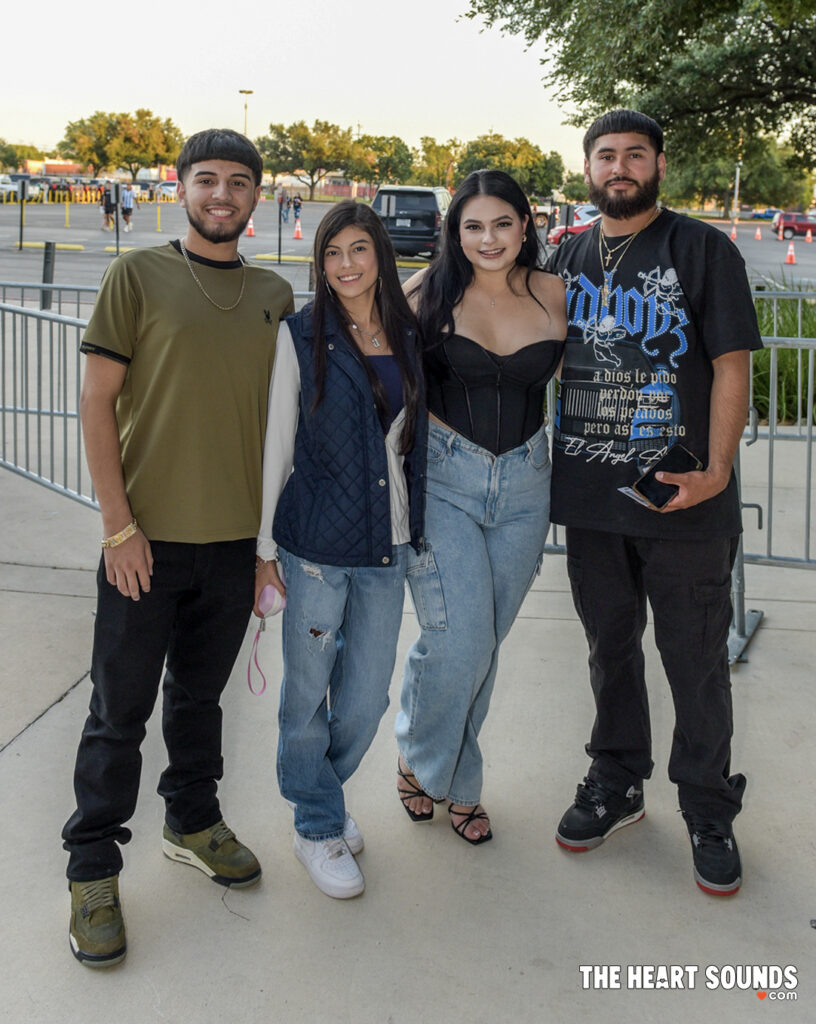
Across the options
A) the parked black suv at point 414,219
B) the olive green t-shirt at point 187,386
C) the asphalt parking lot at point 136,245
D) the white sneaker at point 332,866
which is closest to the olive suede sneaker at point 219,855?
the white sneaker at point 332,866

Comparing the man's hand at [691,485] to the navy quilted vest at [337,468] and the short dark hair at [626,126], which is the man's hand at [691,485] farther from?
the short dark hair at [626,126]

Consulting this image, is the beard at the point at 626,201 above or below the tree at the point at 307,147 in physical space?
below

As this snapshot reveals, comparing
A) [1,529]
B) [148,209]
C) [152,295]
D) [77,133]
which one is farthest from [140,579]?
[77,133]

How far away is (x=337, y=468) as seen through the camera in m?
2.93

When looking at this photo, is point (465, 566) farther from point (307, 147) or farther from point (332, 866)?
point (307, 147)

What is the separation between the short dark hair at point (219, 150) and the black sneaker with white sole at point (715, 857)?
2331mm

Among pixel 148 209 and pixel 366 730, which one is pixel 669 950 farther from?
pixel 148 209

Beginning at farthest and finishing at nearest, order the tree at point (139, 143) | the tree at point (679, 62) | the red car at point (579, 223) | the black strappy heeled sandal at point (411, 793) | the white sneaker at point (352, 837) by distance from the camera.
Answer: the tree at point (139, 143), the red car at point (579, 223), the tree at point (679, 62), the black strappy heeled sandal at point (411, 793), the white sneaker at point (352, 837)

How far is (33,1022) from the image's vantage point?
8.32ft

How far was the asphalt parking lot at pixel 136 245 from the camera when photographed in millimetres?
22703

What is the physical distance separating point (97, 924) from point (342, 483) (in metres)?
1.34

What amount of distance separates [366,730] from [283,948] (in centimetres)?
65

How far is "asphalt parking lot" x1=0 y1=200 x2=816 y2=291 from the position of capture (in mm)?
22703

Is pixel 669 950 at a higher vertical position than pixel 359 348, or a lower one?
lower
